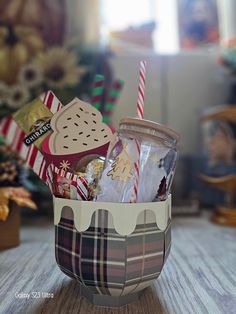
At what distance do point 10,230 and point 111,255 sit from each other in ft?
1.56

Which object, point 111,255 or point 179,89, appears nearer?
point 111,255

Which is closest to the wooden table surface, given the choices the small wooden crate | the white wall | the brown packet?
the small wooden crate

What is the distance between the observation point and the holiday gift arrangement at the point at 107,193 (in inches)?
21.4

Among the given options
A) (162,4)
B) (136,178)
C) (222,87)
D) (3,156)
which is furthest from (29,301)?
(162,4)

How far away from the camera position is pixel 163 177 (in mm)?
585

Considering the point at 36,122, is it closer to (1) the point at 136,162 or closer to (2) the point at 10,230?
(1) the point at 136,162

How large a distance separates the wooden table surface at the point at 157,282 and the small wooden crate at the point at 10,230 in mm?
27

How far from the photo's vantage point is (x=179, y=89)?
1.67 meters

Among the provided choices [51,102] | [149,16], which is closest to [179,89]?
[149,16]

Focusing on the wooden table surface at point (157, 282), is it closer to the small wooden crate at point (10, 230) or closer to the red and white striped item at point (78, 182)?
the small wooden crate at point (10, 230)

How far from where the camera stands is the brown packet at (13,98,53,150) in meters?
0.61

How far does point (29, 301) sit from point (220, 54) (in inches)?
54.1

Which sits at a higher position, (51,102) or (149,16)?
(149,16)

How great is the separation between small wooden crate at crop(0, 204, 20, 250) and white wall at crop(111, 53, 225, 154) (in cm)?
80
